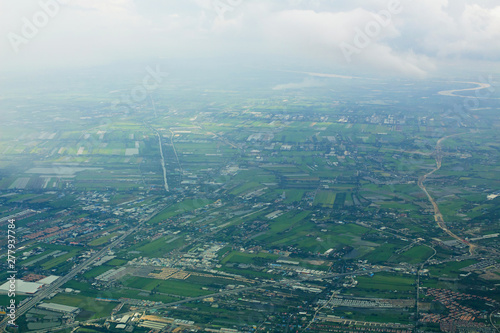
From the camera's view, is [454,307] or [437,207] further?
[437,207]

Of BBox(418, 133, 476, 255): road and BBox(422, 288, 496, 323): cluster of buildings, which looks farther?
BBox(418, 133, 476, 255): road

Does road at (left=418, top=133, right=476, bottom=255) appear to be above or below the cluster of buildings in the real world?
above

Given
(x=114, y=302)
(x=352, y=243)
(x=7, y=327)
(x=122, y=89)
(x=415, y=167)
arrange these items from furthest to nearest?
(x=122, y=89), (x=415, y=167), (x=352, y=243), (x=114, y=302), (x=7, y=327)

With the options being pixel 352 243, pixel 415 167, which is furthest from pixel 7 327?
pixel 415 167

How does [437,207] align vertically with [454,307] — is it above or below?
above

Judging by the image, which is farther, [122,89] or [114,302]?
[122,89]

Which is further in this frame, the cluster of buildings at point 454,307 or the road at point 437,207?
the road at point 437,207

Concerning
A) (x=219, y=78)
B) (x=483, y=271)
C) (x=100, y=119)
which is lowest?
(x=483, y=271)

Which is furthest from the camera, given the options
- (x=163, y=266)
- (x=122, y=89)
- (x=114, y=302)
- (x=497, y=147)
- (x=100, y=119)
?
(x=122, y=89)

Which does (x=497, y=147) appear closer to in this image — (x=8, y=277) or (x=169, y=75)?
(x=8, y=277)

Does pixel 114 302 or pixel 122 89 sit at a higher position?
pixel 122 89

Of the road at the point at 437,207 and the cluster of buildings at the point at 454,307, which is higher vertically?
the road at the point at 437,207
